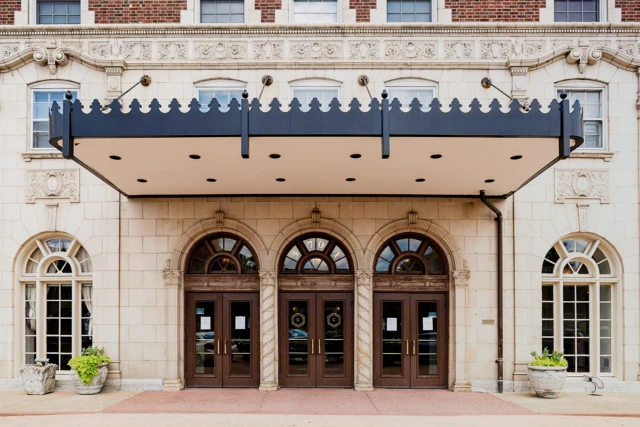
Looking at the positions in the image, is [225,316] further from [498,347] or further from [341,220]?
[498,347]

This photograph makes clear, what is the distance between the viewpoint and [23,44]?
496 inches

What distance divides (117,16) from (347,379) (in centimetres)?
996

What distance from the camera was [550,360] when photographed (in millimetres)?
11531

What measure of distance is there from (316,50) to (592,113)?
653 centimetres

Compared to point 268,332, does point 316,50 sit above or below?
above

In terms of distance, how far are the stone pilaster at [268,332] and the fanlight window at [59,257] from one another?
417 cm

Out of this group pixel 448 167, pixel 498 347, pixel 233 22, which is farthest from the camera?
pixel 233 22

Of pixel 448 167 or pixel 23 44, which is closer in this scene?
pixel 448 167

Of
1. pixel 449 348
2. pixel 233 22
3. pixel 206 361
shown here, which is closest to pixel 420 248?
pixel 449 348

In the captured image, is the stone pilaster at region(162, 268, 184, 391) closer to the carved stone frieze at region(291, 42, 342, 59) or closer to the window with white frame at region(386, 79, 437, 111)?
the carved stone frieze at region(291, 42, 342, 59)

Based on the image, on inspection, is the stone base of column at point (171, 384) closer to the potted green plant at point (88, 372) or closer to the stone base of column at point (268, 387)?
the potted green plant at point (88, 372)

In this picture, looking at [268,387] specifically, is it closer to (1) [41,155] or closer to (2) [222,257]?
(2) [222,257]

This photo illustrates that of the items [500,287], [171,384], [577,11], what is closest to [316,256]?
[500,287]

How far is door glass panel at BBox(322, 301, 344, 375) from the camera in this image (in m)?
12.5
